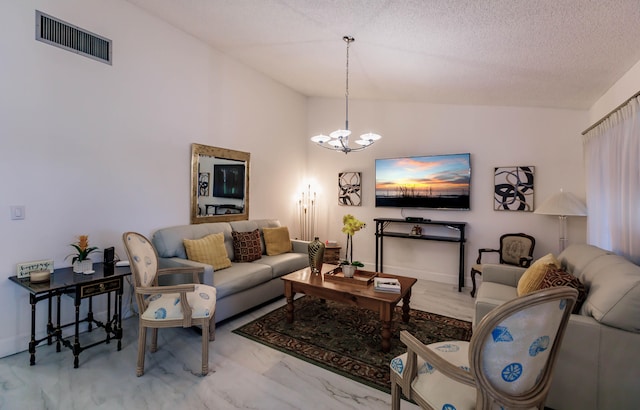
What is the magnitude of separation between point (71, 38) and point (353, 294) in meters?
3.52

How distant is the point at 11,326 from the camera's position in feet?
8.18

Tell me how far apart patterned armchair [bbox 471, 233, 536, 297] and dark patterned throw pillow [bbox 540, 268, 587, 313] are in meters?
1.70

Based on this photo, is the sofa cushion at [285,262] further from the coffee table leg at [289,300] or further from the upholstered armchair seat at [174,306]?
the upholstered armchair seat at [174,306]

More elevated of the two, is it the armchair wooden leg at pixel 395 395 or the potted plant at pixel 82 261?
the potted plant at pixel 82 261

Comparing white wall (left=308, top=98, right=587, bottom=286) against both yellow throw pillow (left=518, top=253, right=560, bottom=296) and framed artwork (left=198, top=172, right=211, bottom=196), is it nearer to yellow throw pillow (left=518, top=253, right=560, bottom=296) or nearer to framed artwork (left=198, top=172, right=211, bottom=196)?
yellow throw pillow (left=518, top=253, right=560, bottom=296)

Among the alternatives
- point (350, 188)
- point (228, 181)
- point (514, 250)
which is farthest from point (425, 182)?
point (228, 181)

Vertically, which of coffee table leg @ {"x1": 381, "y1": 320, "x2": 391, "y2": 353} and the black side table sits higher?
the black side table

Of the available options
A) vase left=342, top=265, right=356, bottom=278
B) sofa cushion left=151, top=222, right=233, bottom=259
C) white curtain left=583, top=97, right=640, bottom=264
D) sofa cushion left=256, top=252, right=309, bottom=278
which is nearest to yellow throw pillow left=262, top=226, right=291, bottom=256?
sofa cushion left=256, top=252, right=309, bottom=278

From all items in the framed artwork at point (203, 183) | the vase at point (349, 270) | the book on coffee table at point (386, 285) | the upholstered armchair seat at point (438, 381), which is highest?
the framed artwork at point (203, 183)

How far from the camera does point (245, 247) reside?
13.0 feet

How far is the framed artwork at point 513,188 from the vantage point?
13.6 feet

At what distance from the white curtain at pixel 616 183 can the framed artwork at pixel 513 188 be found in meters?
0.77

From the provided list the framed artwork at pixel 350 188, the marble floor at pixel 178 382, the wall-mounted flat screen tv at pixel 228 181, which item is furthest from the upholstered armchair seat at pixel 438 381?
the framed artwork at pixel 350 188

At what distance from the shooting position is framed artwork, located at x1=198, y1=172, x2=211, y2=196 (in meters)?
3.99
